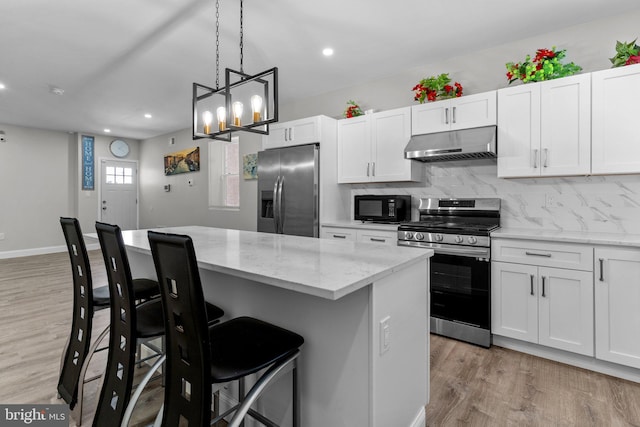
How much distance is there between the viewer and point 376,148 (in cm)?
374

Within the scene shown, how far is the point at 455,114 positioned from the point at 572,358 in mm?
2199

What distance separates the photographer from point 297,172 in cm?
404

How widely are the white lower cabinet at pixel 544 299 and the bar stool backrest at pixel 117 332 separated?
2.57 metres

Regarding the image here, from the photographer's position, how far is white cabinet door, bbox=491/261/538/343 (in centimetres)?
256

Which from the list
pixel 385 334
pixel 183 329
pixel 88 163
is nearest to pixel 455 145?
pixel 385 334

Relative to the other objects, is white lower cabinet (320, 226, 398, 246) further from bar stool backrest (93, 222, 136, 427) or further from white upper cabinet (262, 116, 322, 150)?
bar stool backrest (93, 222, 136, 427)

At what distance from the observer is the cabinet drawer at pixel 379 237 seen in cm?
330

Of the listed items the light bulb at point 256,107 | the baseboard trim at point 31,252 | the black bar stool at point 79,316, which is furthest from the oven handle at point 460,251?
the baseboard trim at point 31,252

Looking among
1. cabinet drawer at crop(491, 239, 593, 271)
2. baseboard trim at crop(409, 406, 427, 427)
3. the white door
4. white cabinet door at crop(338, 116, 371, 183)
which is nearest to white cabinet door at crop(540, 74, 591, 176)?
cabinet drawer at crop(491, 239, 593, 271)

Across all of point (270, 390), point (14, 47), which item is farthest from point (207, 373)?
point (14, 47)

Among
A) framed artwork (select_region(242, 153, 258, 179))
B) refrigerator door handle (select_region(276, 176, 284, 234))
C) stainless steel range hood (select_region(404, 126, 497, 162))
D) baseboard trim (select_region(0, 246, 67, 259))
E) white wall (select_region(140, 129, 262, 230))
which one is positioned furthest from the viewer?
baseboard trim (select_region(0, 246, 67, 259))

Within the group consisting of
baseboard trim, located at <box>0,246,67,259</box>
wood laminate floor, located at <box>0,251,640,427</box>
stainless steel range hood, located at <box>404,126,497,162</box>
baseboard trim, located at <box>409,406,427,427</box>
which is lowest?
wood laminate floor, located at <box>0,251,640,427</box>

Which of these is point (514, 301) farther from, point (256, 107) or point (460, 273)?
point (256, 107)

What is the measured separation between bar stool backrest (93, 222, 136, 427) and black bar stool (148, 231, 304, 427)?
0.34 metres
